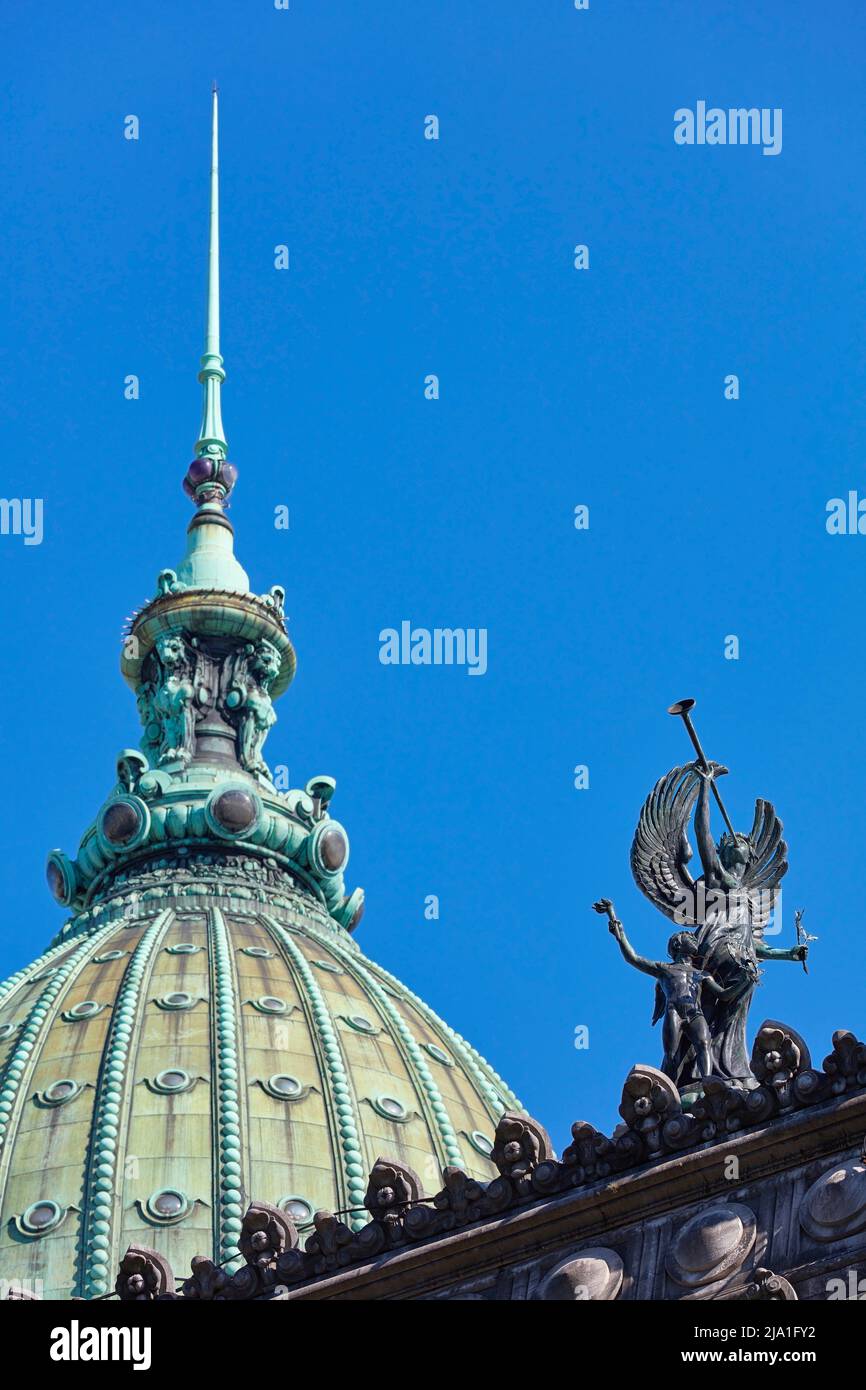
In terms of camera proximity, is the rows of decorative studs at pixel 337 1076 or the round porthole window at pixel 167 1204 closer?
the round porthole window at pixel 167 1204

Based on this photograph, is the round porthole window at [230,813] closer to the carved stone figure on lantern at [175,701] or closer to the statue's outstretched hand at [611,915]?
the carved stone figure on lantern at [175,701]

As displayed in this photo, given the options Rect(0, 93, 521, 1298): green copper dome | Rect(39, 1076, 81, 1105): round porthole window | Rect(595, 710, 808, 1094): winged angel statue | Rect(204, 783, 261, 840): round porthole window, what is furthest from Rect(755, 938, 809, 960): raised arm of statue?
Rect(204, 783, 261, 840): round porthole window

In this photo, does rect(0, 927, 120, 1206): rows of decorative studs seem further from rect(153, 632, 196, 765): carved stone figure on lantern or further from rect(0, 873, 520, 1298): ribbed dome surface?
rect(153, 632, 196, 765): carved stone figure on lantern

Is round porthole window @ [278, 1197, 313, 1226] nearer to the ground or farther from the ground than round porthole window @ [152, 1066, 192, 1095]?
nearer to the ground

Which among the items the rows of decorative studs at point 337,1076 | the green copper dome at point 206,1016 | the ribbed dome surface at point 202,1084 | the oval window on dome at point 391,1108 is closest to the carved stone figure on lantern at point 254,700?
the green copper dome at point 206,1016

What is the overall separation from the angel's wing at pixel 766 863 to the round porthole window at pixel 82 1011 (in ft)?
189

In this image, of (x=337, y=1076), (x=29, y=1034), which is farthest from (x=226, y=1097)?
(x=29, y=1034)

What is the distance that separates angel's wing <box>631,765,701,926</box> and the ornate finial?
267 ft

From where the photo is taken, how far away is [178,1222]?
293 ft

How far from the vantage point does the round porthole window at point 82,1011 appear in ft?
330

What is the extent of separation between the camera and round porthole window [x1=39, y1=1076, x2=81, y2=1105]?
96.2m

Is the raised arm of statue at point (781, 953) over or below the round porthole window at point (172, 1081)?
below

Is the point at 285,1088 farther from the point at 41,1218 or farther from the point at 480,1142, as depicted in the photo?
the point at 41,1218
